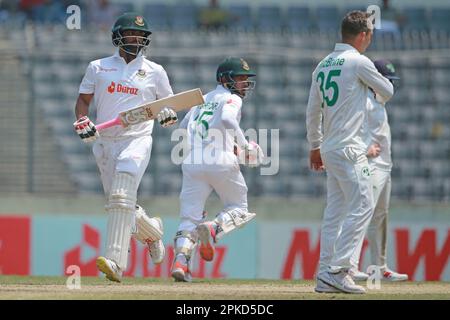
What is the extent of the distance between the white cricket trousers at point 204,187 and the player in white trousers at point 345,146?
2232mm

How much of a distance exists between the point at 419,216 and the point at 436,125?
5.49 feet

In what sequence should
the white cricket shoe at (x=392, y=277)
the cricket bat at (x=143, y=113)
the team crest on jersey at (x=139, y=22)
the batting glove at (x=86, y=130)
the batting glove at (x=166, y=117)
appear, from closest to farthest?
the batting glove at (x=86, y=130) < the batting glove at (x=166, y=117) < the cricket bat at (x=143, y=113) < the team crest on jersey at (x=139, y=22) < the white cricket shoe at (x=392, y=277)

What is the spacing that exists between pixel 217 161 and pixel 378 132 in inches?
63.5

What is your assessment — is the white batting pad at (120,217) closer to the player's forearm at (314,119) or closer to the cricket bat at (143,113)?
the cricket bat at (143,113)

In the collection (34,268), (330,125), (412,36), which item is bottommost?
(34,268)

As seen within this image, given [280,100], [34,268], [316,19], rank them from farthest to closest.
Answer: [316,19]
[280,100]
[34,268]

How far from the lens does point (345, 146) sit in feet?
29.5

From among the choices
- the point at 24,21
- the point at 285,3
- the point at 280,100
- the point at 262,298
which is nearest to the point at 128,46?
the point at 262,298

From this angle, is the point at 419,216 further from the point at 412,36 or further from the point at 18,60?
the point at 18,60

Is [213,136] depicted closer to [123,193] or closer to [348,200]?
[123,193]

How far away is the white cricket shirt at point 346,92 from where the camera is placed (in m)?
8.97

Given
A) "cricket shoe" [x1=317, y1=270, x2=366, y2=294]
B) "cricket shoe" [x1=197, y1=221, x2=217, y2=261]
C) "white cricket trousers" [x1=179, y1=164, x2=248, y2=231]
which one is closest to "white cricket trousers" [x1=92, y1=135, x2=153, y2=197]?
"cricket shoe" [x1=197, y1=221, x2=217, y2=261]

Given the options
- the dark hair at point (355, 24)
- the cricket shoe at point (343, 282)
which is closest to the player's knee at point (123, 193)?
the cricket shoe at point (343, 282)

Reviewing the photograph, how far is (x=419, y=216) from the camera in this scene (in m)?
15.0
